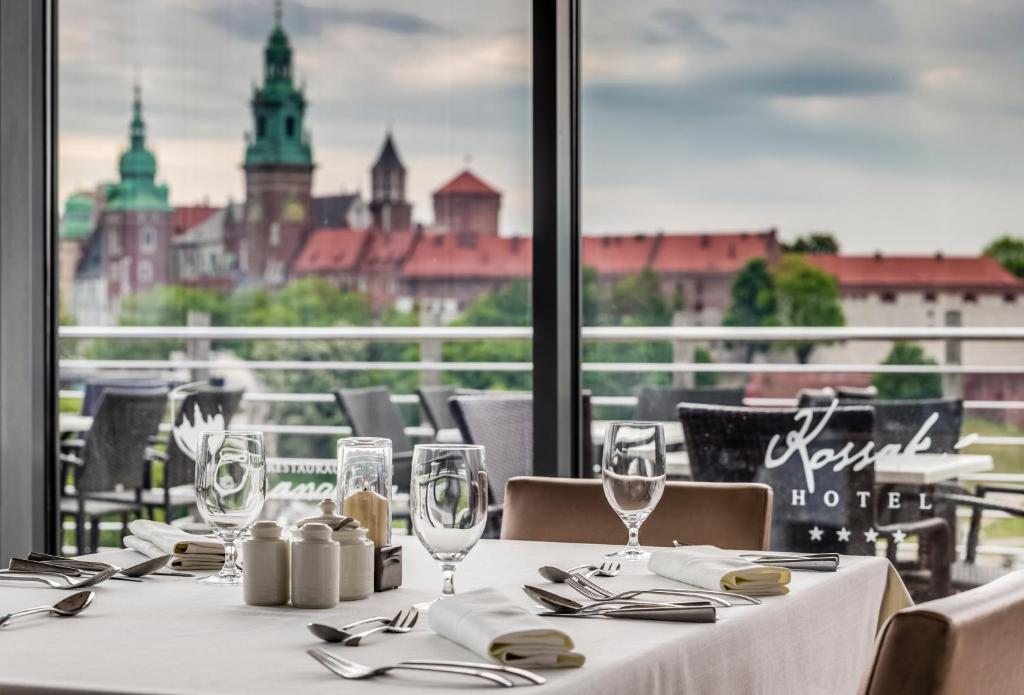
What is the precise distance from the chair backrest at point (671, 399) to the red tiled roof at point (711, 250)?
30 centimetres

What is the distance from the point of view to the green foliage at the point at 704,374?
3227 millimetres

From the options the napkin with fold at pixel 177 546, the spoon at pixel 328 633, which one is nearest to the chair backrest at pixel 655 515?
the napkin with fold at pixel 177 546

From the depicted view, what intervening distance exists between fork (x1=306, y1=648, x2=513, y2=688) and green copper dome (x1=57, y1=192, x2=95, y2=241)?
305 centimetres

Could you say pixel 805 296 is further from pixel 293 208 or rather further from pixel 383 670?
pixel 383 670

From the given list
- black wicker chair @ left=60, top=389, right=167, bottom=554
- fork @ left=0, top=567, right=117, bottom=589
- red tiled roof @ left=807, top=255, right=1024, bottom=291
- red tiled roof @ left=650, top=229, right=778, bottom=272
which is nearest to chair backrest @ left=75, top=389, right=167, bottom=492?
black wicker chair @ left=60, top=389, right=167, bottom=554

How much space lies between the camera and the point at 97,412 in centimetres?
397

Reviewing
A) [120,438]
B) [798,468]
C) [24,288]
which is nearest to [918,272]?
[798,468]

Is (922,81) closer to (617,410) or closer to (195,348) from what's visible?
(617,410)

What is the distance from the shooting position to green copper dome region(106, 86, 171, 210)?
389 centimetres

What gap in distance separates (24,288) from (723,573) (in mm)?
2853

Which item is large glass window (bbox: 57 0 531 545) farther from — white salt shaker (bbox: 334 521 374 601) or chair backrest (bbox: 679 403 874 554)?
white salt shaker (bbox: 334 521 374 601)

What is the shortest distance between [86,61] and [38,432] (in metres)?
1.14

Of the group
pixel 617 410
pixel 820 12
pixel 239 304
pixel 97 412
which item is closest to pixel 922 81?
pixel 820 12

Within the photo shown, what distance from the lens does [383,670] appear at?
1121mm
